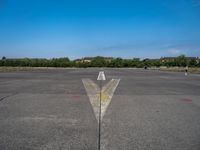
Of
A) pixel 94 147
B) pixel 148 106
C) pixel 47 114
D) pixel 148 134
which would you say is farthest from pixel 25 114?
pixel 148 106

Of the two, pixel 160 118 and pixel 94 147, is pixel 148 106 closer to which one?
pixel 160 118

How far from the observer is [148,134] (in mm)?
3947

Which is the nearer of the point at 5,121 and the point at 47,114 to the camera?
the point at 5,121

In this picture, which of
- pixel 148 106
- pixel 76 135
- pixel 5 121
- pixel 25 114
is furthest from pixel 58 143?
pixel 148 106

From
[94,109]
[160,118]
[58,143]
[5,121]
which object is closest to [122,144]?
[58,143]

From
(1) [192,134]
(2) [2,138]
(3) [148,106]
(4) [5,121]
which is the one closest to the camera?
(2) [2,138]

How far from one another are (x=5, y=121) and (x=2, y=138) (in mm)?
1186

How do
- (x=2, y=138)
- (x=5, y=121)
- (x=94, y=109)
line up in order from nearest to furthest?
1. (x=2, y=138)
2. (x=5, y=121)
3. (x=94, y=109)

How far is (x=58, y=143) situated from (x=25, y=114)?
2.43 m

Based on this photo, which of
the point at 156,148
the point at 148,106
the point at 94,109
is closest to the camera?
the point at 156,148

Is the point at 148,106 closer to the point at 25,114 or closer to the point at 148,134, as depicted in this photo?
the point at 148,134

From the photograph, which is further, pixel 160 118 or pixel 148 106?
pixel 148 106

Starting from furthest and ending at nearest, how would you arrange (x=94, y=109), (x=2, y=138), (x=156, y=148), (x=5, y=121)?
(x=94, y=109) < (x=5, y=121) < (x=2, y=138) < (x=156, y=148)

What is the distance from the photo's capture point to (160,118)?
5.14 m
